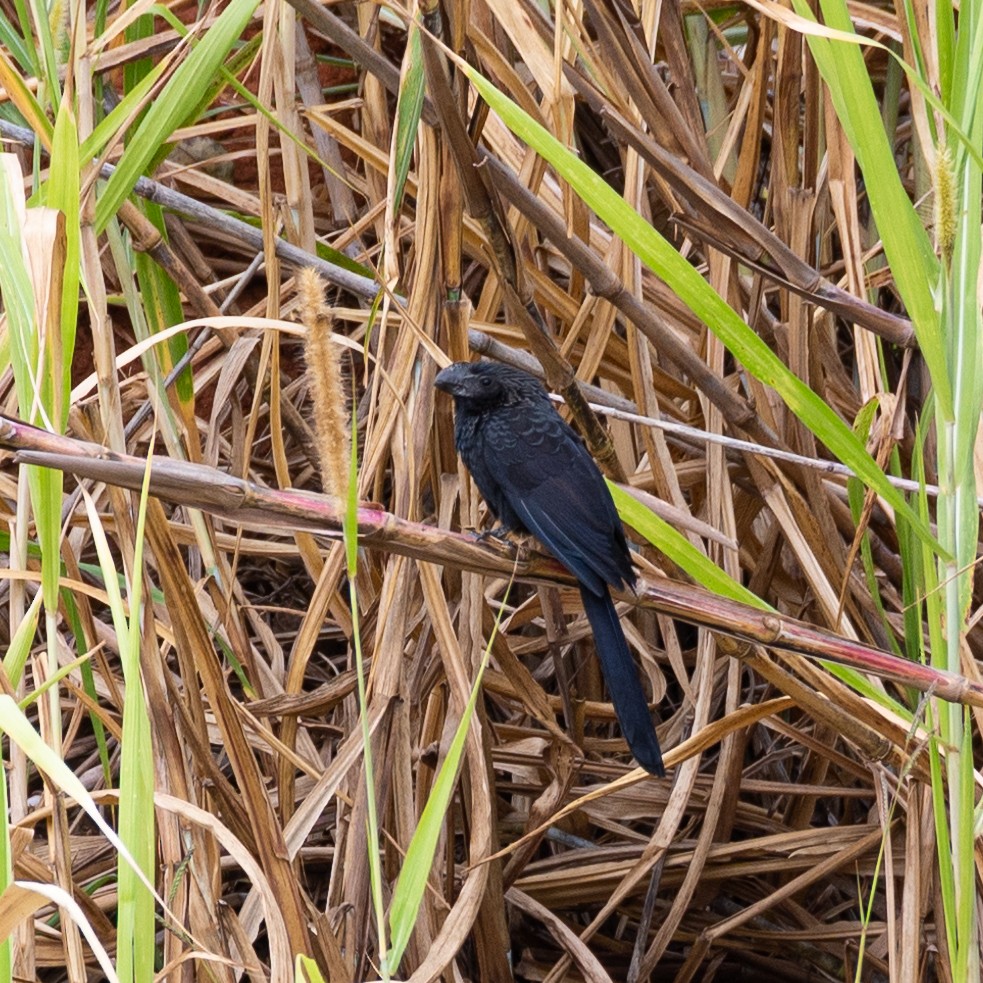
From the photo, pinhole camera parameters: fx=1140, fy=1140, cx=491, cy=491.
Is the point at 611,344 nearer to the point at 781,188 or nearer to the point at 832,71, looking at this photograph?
the point at 781,188

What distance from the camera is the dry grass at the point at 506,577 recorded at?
133cm

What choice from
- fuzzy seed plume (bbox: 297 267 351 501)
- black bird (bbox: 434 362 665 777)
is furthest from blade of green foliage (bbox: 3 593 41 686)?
black bird (bbox: 434 362 665 777)

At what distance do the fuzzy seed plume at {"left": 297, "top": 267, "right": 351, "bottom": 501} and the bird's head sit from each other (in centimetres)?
73

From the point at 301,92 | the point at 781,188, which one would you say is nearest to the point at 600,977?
the point at 781,188

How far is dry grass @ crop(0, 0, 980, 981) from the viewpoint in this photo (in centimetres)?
133

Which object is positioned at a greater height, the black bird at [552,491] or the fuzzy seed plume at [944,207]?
the fuzzy seed plume at [944,207]

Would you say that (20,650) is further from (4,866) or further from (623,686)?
(623,686)

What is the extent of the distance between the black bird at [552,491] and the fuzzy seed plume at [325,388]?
0.62m

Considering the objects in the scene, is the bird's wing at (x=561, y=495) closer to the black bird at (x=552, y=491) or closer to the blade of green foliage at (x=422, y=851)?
the black bird at (x=552, y=491)

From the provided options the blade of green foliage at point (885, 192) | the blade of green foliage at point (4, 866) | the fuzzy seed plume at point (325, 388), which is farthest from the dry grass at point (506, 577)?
the blade of green foliage at point (885, 192)

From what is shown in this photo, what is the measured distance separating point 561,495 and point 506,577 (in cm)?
59

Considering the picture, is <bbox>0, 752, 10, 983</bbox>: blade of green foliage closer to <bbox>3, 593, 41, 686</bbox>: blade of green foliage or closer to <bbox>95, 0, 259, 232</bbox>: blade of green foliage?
<bbox>3, 593, 41, 686</bbox>: blade of green foliage

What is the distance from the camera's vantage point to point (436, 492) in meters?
1.83

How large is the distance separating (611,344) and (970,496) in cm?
99
